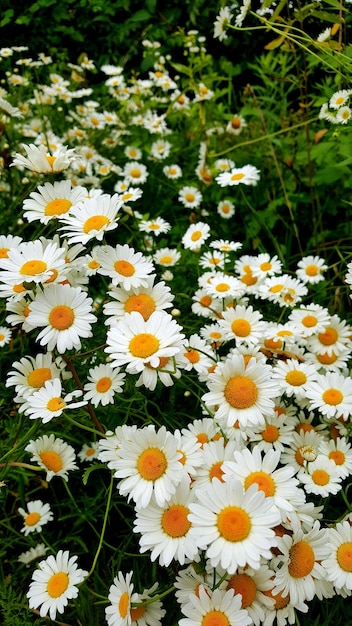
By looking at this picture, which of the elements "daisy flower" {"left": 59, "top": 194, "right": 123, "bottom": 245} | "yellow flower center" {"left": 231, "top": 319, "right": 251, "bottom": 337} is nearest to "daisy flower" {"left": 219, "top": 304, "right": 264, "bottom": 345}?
"yellow flower center" {"left": 231, "top": 319, "right": 251, "bottom": 337}

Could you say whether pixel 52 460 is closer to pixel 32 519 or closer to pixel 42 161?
pixel 32 519

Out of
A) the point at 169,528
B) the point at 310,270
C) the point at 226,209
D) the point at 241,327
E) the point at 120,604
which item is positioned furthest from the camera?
the point at 226,209

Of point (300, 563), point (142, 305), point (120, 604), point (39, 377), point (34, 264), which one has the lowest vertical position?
point (120, 604)

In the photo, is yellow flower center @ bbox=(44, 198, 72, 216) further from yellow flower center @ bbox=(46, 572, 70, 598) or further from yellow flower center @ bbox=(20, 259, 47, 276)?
yellow flower center @ bbox=(46, 572, 70, 598)

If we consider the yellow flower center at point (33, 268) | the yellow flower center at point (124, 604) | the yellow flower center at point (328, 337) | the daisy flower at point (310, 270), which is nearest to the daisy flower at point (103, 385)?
the yellow flower center at point (33, 268)

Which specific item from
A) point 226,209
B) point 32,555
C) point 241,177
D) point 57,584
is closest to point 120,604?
point 57,584

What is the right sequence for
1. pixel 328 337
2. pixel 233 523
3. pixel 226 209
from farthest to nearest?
pixel 226 209
pixel 328 337
pixel 233 523
